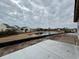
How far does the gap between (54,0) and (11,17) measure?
18.5ft

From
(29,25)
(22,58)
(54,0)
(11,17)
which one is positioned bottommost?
(22,58)

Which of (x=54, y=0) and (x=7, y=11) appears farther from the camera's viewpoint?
(x=7, y=11)

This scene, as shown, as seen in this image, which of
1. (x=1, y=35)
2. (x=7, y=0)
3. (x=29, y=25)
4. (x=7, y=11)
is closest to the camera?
(x=7, y=0)

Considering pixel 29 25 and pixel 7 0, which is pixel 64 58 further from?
pixel 29 25

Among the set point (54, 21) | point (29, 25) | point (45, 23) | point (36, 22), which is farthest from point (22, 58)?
point (54, 21)

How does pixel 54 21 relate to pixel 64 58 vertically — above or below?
above

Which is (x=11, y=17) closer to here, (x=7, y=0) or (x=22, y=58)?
(x=7, y=0)

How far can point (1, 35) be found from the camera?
820cm

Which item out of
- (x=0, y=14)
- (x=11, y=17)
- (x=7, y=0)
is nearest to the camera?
(x=7, y=0)

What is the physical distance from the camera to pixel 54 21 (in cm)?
1880

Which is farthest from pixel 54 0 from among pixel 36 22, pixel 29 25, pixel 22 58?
pixel 36 22

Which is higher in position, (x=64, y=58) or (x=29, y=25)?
(x=29, y=25)

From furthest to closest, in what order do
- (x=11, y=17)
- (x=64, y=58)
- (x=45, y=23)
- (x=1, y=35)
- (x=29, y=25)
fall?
(x=45, y=23)
(x=29, y=25)
(x=11, y=17)
(x=1, y=35)
(x=64, y=58)

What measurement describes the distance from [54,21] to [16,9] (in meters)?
10.9
